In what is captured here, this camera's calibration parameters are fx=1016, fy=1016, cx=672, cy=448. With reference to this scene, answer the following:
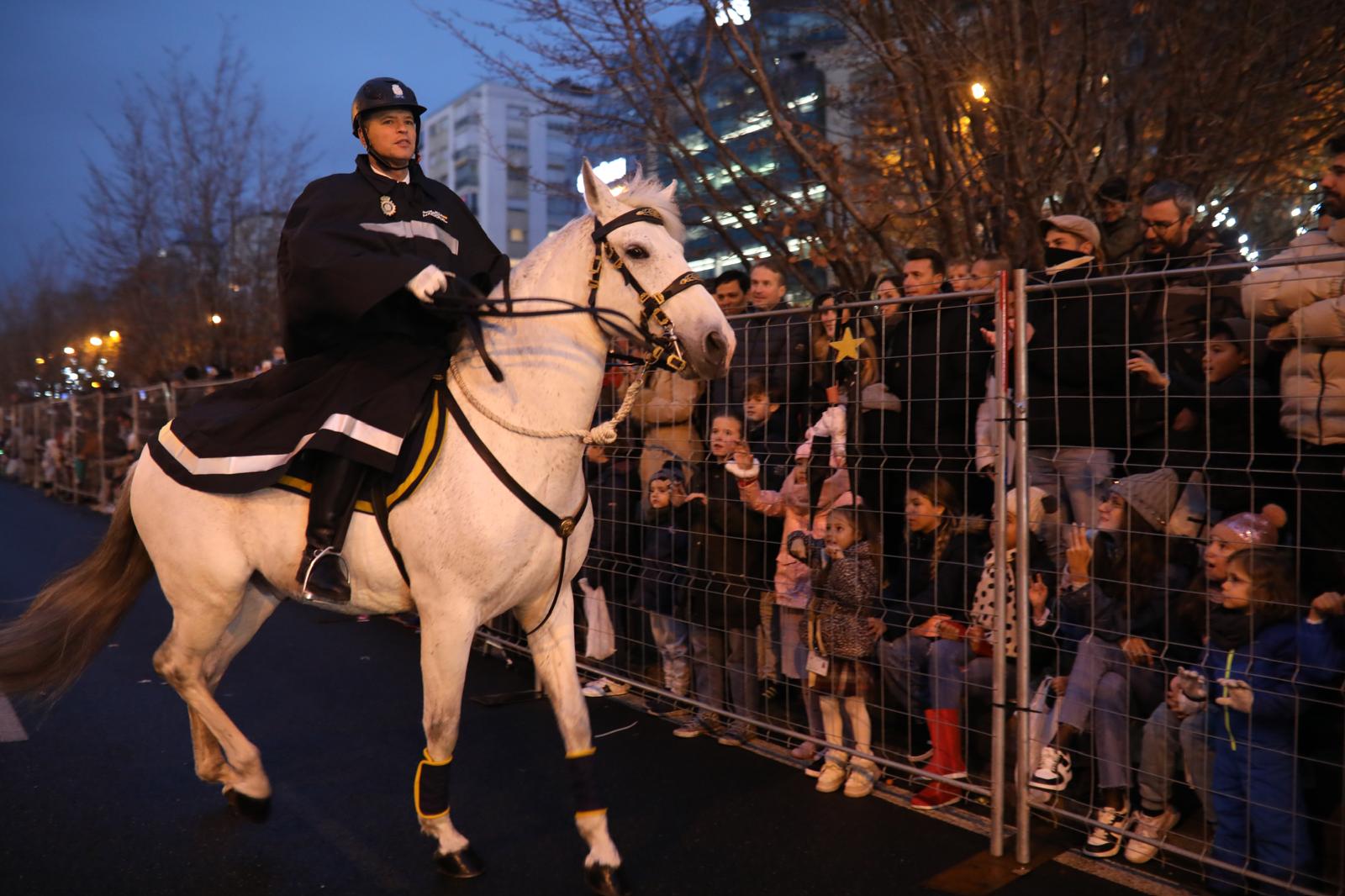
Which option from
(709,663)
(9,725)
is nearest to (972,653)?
(709,663)

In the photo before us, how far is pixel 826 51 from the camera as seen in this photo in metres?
8.84

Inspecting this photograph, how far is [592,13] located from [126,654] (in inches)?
227

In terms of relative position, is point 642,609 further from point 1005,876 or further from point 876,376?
point 1005,876

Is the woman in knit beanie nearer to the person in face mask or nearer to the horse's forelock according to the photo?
the person in face mask

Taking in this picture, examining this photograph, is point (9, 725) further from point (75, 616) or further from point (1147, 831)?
point (1147, 831)

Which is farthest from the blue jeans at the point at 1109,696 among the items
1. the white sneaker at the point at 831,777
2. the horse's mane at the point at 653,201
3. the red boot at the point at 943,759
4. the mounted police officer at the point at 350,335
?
the mounted police officer at the point at 350,335

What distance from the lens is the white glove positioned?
133 inches

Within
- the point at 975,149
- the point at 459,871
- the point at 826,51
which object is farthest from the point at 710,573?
the point at 826,51

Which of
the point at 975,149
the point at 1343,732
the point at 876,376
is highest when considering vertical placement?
the point at 975,149

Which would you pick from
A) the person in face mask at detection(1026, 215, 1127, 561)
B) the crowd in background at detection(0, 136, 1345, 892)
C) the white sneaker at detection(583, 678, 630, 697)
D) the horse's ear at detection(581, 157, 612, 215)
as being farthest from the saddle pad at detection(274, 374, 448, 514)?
the white sneaker at detection(583, 678, 630, 697)

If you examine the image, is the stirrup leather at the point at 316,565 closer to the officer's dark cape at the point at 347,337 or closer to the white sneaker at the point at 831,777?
the officer's dark cape at the point at 347,337

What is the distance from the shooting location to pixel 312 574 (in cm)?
379

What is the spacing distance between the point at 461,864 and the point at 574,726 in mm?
648

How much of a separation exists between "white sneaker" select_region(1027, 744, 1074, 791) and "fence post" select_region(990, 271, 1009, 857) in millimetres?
243
